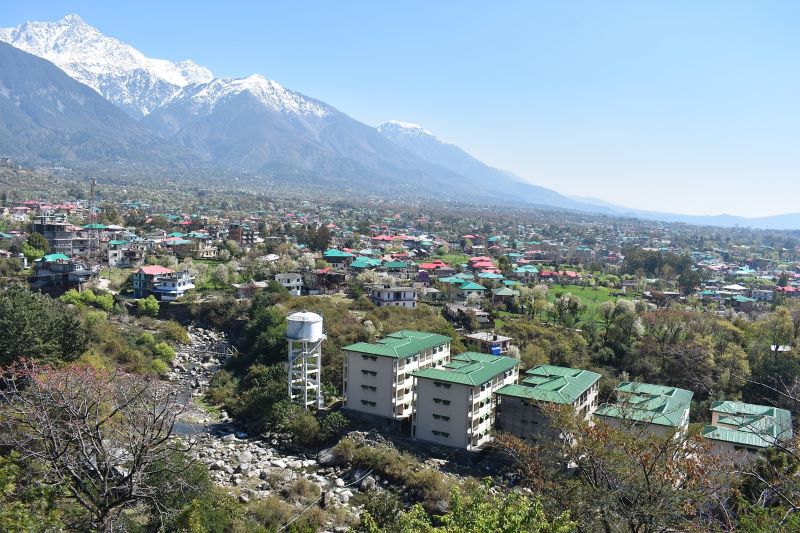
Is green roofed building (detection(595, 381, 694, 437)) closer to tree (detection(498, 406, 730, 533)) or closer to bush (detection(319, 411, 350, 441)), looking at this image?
tree (detection(498, 406, 730, 533))

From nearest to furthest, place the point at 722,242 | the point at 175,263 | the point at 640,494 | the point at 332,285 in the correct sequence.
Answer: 1. the point at 640,494
2. the point at 332,285
3. the point at 175,263
4. the point at 722,242

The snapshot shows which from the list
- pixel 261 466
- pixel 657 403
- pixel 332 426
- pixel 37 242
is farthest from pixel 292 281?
pixel 657 403

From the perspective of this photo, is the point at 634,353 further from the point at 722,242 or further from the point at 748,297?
the point at 722,242

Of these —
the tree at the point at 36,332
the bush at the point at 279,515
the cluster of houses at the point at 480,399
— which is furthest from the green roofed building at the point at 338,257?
the bush at the point at 279,515

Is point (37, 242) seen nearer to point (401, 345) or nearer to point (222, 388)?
point (222, 388)

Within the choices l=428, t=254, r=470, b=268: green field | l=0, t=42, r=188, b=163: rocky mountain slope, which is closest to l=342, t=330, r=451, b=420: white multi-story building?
l=428, t=254, r=470, b=268: green field

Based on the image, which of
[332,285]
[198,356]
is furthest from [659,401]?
[332,285]
